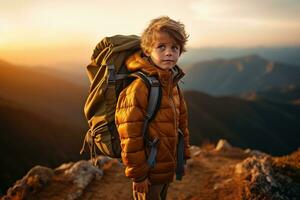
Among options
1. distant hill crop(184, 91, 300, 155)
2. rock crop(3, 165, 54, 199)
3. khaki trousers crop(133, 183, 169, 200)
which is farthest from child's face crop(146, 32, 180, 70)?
distant hill crop(184, 91, 300, 155)

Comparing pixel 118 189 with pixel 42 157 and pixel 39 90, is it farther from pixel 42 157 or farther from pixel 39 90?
pixel 39 90

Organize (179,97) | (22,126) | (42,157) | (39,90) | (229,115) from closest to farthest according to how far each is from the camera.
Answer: (179,97), (42,157), (22,126), (39,90), (229,115)

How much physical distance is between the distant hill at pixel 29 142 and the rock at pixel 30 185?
27603 millimetres

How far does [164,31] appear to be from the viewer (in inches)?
149

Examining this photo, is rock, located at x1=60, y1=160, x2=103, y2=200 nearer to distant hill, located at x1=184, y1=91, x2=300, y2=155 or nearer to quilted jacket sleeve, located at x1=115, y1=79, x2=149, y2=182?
quilted jacket sleeve, located at x1=115, y1=79, x2=149, y2=182

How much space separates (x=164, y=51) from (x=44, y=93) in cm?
11742

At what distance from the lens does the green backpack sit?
3879 mm

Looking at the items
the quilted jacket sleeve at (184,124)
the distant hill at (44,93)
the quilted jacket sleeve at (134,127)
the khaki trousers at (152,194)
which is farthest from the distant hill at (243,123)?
the quilted jacket sleeve at (134,127)

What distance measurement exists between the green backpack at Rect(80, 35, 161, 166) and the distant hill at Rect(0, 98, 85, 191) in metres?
33.5

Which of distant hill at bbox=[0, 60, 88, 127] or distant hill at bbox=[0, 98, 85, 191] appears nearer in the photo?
distant hill at bbox=[0, 98, 85, 191]

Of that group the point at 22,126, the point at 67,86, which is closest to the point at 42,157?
the point at 22,126

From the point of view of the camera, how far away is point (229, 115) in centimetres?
13275

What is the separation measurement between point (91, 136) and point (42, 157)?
44558 millimetres

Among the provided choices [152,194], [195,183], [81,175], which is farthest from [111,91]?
[81,175]
